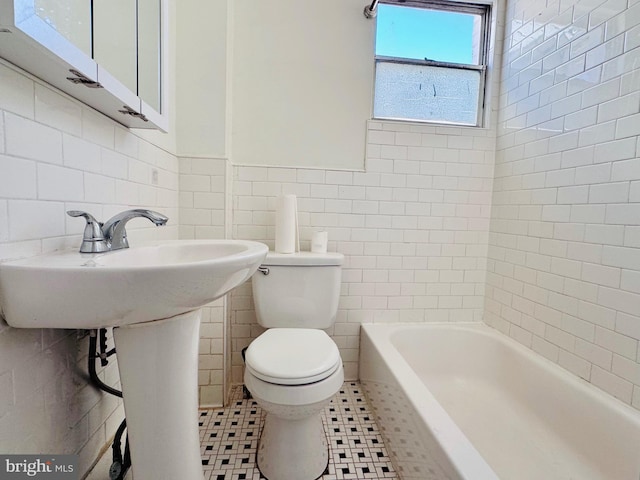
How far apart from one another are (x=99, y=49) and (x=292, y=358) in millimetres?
1157

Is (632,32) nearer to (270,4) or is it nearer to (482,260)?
(482,260)

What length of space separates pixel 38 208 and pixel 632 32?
1.89 meters

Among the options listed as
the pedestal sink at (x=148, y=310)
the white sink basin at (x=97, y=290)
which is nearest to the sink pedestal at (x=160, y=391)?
the pedestal sink at (x=148, y=310)

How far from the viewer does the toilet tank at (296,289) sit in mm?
1490

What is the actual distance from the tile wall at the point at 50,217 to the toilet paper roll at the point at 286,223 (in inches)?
26.6

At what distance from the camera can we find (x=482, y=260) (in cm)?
185

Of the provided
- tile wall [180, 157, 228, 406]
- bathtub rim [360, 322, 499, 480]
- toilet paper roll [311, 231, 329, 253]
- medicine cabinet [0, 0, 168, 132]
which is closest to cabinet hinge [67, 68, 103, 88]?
medicine cabinet [0, 0, 168, 132]

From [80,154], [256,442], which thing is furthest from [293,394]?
[80,154]

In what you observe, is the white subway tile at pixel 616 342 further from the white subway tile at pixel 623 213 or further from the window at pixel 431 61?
the window at pixel 431 61

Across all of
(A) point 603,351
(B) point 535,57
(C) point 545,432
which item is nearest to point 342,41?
(B) point 535,57

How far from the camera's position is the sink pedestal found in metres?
0.76

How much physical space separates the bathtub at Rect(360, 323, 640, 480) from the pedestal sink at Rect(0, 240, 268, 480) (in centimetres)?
73

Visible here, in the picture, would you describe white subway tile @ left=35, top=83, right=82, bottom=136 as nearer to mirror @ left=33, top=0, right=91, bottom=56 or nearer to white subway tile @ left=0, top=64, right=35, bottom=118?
white subway tile @ left=0, top=64, right=35, bottom=118

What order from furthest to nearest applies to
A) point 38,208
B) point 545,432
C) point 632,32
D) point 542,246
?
point 542,246 → point 545,432 → point 632,32 → point 38,208
